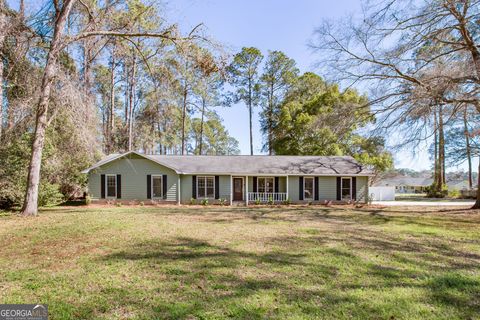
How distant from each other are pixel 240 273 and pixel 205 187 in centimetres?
1470

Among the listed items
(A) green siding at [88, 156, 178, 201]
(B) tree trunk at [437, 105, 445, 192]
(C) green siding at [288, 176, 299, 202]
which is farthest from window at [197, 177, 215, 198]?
(B) tree trunk at [437, 105, 445, 192]

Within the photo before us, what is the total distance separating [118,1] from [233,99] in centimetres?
2022

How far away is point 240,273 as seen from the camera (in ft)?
16.4

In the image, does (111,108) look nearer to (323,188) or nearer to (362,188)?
(323,188)

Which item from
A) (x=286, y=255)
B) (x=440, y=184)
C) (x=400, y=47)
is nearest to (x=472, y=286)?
(x=286, y=255)

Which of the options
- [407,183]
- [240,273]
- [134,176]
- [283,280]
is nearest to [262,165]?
[134,176]

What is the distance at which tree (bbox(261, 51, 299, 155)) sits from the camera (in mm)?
29859

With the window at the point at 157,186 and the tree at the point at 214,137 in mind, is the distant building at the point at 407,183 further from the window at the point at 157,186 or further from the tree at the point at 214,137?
the window at the point at 157,186

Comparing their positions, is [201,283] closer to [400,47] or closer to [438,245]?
[438,245]

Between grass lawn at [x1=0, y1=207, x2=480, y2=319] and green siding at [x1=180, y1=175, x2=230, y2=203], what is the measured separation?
398 inches

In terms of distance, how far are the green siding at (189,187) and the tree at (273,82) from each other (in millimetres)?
12177

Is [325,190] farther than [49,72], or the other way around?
[325,190]

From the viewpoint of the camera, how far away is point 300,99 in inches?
1166

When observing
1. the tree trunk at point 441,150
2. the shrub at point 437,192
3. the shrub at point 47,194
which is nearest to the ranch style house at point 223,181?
the shrub at point 47,194
